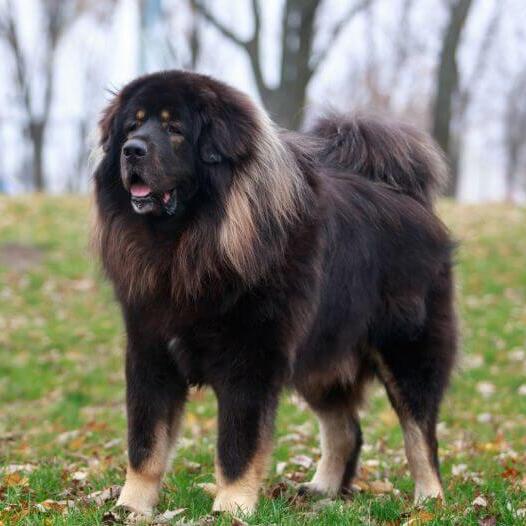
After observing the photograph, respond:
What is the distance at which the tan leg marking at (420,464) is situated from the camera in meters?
4.69

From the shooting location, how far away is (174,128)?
13.3 feet

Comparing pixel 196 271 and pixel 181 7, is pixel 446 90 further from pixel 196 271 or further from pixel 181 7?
pixel 196 271

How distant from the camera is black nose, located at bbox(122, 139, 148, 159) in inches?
152

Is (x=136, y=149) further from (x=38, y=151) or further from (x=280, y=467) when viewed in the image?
(x=38, y=151)

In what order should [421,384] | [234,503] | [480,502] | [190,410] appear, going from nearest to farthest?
[234,503], [480,502], [421,384], [190,410]

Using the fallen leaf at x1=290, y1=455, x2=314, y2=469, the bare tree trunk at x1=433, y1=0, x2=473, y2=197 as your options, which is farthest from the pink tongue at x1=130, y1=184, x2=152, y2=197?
the bare tree trunk at x1=433, y1=0, x2=473, y2=197

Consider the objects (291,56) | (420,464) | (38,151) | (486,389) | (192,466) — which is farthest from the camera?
(38,151)

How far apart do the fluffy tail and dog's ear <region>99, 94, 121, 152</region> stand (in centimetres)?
138

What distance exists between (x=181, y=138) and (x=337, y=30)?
43.2 ft

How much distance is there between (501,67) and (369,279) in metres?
31.1

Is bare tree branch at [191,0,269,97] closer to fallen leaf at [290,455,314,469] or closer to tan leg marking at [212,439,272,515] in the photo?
fallen leaf at [290,455,314,469]

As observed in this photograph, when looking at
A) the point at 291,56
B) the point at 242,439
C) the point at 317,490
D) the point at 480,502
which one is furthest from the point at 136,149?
the point at 291,56

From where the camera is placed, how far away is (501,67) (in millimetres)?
33250

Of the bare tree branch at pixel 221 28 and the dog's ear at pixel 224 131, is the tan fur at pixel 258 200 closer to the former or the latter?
the dog's ear at pixel 224 131
